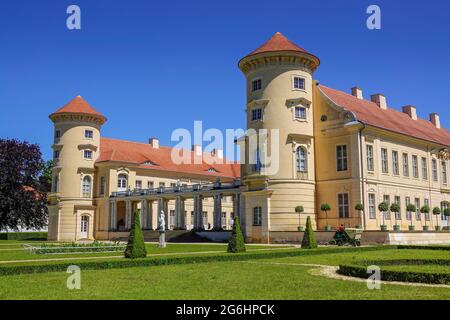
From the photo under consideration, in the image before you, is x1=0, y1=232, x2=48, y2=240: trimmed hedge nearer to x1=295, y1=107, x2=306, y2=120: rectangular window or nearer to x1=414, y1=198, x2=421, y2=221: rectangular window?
x1=295, y1=107, x2=306, y2=120: rectangular window

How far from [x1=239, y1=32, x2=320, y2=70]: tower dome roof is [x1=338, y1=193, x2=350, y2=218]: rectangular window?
10851mm

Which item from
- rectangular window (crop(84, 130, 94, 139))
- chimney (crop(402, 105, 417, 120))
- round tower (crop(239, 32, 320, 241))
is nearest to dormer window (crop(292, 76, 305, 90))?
round tower (crop(239, 32, 320, 241))

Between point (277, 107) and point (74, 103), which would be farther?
point (74, 103)

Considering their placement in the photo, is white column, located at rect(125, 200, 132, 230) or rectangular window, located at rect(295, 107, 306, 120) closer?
rectangular window, located at rect(295, 107, 306, 120)

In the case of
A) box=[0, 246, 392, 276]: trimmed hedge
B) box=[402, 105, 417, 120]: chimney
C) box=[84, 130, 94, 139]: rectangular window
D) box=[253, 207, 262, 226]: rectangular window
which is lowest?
box=[0, 246, 392, 276]: trimmed hedge

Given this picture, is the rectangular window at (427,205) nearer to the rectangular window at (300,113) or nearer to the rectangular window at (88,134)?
the rectangular window at (300,113)

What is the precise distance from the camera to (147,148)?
6712cm

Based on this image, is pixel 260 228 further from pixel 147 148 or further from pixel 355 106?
pixel 147 148

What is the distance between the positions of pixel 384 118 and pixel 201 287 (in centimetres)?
3523

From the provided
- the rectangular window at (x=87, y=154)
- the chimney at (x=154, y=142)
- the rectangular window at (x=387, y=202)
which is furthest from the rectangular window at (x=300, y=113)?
the chimney at (x=154, y=142)

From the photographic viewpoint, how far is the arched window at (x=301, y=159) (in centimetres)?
3856

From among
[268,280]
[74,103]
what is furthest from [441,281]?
[74,103]

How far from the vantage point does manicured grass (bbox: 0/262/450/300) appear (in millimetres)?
10914
